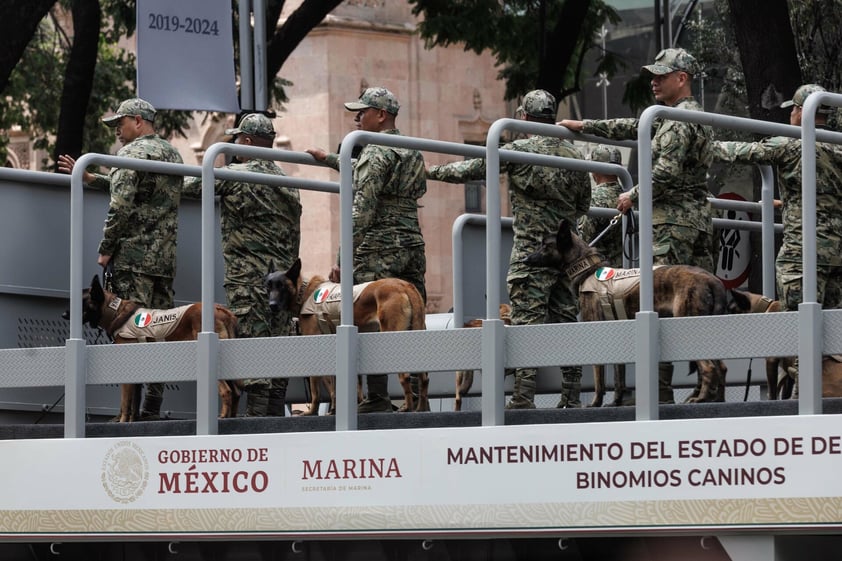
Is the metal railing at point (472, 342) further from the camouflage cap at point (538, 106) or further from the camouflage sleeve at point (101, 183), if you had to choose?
the camouflage sleeve at point (101, 183)

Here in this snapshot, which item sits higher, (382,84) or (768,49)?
(382,84)

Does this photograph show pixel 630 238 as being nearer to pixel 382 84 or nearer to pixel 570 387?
pixel 570 387

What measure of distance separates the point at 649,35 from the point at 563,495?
23536 millimetres

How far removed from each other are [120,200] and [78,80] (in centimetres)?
682

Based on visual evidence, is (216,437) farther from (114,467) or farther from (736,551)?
(736,551)

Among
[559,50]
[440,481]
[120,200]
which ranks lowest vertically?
[440,481]

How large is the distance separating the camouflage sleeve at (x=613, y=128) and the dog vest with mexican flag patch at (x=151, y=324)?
7.81 feet

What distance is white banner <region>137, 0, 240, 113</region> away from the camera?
12766 millimetres

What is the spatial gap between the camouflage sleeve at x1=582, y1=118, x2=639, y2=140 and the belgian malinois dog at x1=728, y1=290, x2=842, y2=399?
0.92 metres

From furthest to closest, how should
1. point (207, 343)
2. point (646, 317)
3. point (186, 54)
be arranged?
1. point (186, 54)
2. point (207, 343)
3. point (646, 317)

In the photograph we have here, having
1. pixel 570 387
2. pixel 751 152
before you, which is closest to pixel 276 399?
pixel 570 387

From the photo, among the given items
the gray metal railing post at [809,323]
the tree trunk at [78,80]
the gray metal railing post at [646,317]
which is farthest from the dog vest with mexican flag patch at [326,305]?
the tree trunk at [78,80]

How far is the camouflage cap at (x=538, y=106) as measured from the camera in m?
9.02

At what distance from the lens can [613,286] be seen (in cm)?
830
